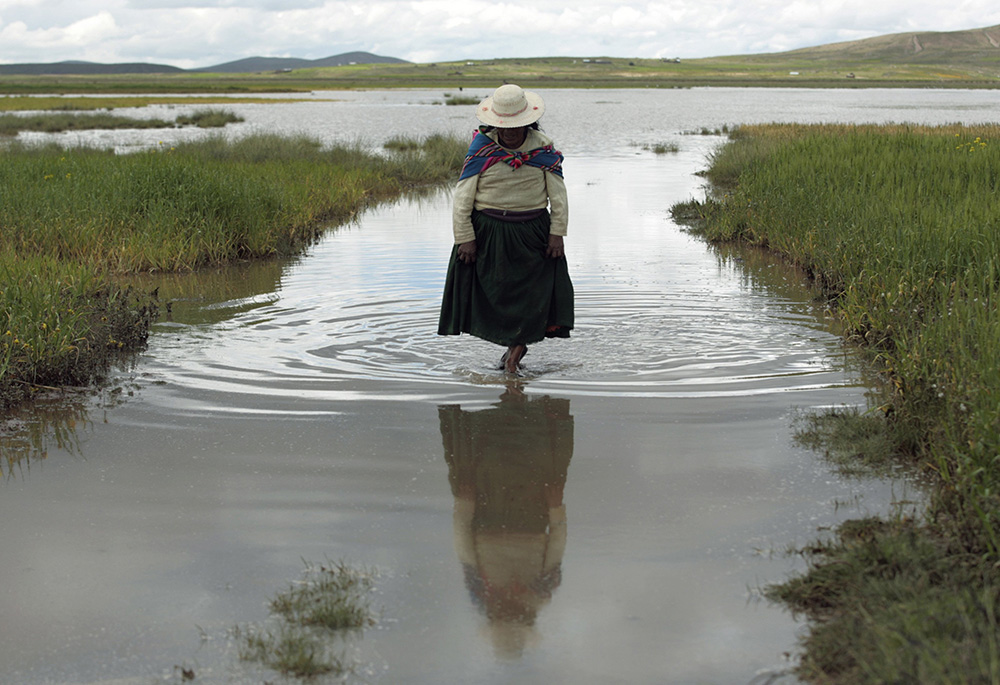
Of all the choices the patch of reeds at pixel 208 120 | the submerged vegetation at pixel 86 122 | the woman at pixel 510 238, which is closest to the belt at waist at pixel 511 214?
the woman at pixel 510 238

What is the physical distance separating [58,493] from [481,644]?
2.47 m

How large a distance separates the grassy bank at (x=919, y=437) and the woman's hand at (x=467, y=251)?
261cm

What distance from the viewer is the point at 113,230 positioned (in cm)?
1111

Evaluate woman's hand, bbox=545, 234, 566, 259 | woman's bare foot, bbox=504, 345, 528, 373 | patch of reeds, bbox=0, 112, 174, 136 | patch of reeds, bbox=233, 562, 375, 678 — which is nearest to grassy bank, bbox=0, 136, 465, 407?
woman's bare foot, bbox=504, 345, 528, 373

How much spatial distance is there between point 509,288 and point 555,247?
16.3 inches

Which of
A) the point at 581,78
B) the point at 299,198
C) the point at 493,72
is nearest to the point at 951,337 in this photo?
the point at 299,198

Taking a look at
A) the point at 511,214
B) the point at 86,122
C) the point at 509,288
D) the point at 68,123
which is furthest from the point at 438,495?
the point at 86,122

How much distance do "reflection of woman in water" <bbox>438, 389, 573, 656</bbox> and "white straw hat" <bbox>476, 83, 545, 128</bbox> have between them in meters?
1.68

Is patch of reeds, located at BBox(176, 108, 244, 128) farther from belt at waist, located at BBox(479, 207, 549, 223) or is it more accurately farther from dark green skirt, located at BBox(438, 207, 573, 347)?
belt at waist, located at BBox(479, 207, 549, 223)

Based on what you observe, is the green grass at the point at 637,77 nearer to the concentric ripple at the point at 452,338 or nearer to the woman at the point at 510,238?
the concentric ripple at the point at 452,338

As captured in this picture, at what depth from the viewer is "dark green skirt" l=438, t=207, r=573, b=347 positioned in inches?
249

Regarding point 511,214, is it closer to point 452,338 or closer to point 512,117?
point 512,117

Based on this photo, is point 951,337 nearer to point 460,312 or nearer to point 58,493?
point 460,312

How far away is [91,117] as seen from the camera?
140ft
